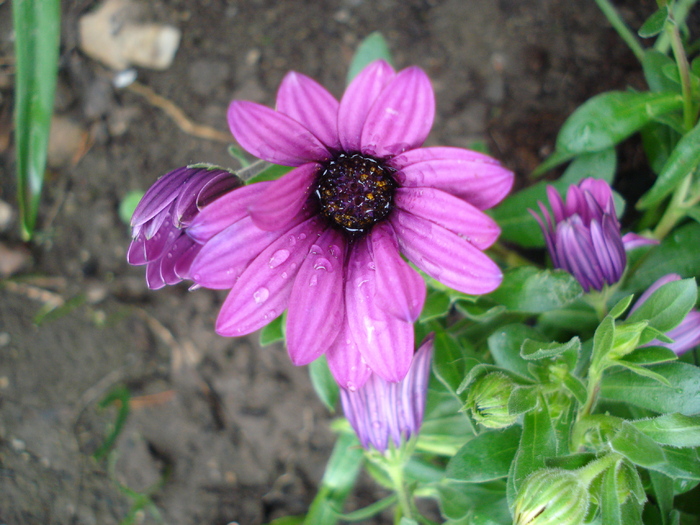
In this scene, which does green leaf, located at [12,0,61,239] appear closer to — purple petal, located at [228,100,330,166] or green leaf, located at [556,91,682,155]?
purple petal, located at [228,100,330,166]

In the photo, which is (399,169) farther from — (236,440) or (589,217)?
(236,440)

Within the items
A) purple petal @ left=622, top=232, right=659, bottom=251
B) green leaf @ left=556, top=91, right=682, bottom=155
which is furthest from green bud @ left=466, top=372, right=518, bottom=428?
green leaf @ left=556, top=91, right=682, bottom=155

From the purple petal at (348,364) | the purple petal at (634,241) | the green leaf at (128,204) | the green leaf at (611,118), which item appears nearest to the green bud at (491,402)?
the purple petal at (348,364)

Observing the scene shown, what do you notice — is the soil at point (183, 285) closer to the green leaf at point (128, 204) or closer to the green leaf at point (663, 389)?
the green leaf at point (128, 204)

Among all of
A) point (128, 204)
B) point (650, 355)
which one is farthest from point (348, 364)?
point (128, 204)

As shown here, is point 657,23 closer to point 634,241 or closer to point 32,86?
point 634,241
